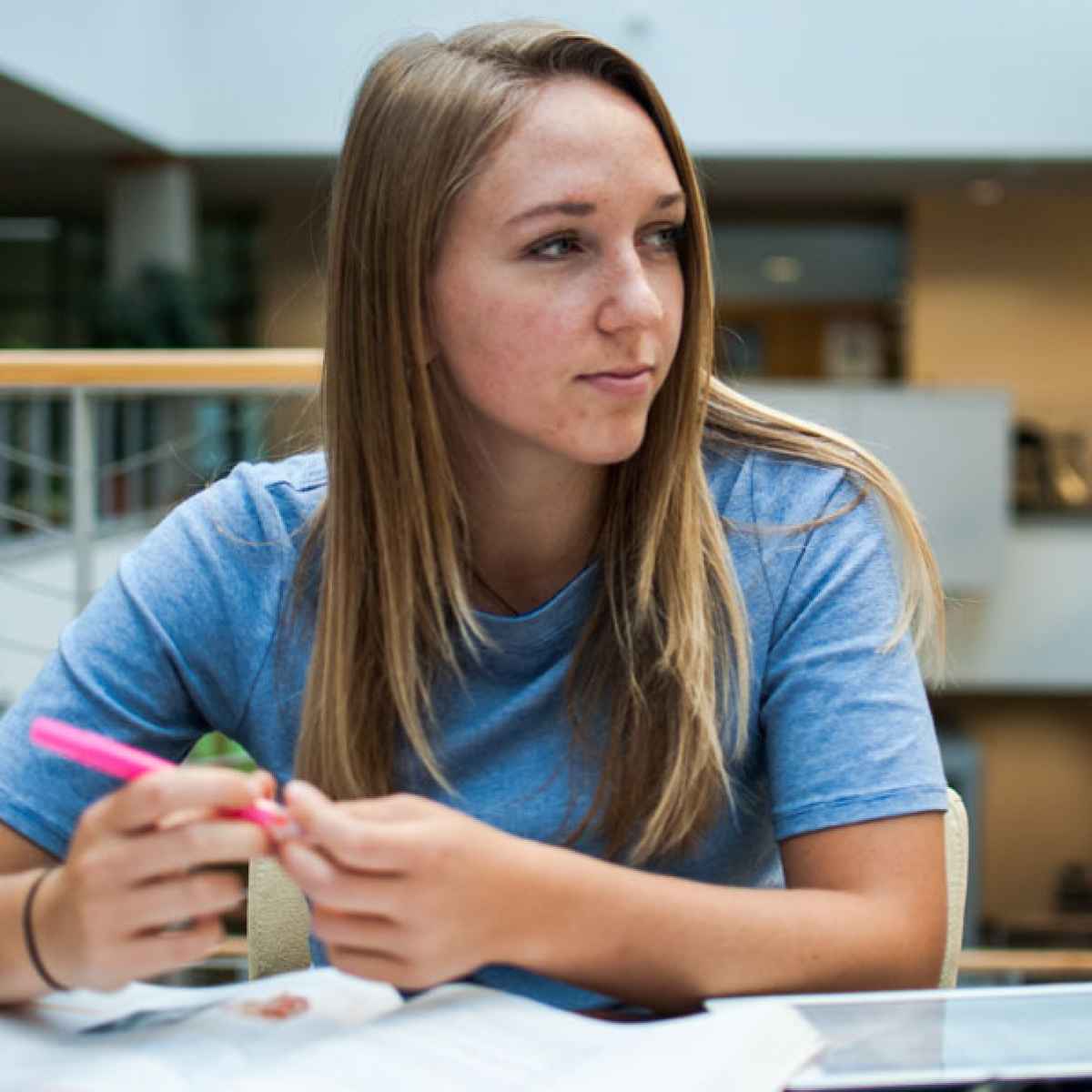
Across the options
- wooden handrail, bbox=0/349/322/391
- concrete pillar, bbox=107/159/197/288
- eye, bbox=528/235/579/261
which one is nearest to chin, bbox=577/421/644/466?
eye, bbox=528/235/579/261

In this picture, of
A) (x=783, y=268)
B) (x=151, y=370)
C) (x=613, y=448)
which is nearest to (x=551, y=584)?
(x=613, y=448)

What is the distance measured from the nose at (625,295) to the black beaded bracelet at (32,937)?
0.41m

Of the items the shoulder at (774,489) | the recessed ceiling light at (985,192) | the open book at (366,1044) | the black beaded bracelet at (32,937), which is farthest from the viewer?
the recessed ceiling light at (985,192)

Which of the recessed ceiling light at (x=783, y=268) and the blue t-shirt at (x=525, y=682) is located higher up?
the recessed ceiling light at (x=783, y=268)

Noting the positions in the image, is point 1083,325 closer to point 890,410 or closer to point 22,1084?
point 890,410

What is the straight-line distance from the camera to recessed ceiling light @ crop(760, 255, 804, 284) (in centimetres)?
1177

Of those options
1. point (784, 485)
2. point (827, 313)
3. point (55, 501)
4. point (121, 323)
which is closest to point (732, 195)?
point (827, 313)

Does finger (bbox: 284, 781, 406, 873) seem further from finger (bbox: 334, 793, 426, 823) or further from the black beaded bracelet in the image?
the black beaded bracelet

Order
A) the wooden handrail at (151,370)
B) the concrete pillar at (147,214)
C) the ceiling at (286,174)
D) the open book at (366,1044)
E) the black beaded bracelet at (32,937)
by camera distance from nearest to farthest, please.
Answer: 1. the open book at (366,1044)
2. the black beaded bracelet at (32,937)
3. the wooden handrail at (151,370)
4. the ceiling at (286,174)
5. the concrete pillar at (147,214)

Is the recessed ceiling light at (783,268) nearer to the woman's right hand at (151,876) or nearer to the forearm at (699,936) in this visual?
the forearm at (699,936)

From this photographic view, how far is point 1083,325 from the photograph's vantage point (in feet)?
37.4

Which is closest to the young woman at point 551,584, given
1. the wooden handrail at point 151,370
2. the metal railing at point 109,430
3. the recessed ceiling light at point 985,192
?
the metal railing at point 109,430

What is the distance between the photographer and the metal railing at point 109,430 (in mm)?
1921

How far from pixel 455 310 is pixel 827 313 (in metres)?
12.0
